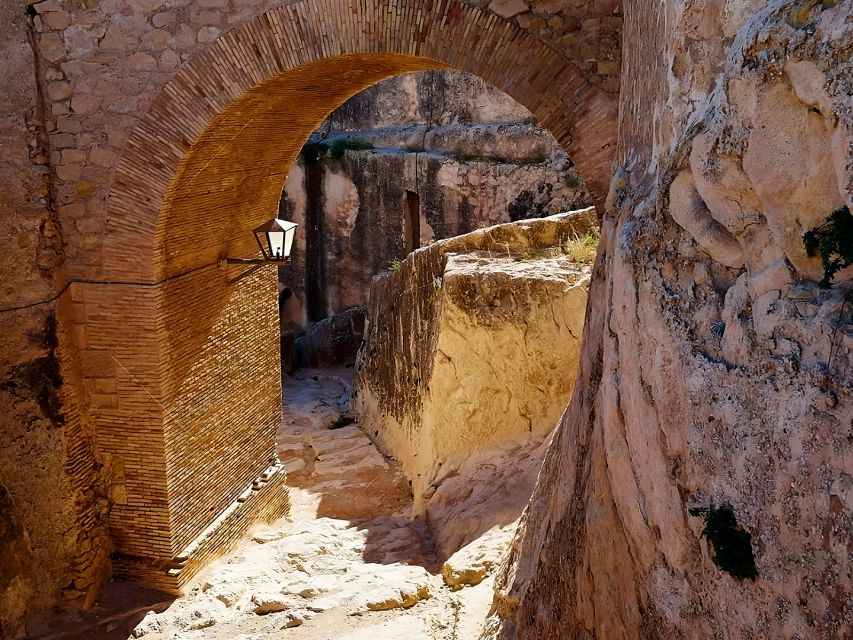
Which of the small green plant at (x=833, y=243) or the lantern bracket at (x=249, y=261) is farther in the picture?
the lantern bracket at (x=249, y=261)

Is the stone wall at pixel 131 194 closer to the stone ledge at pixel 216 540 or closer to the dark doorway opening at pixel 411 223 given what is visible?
the stone ledge at pixel 216 540

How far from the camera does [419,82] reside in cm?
1526

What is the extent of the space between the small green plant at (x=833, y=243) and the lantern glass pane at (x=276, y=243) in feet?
14.8

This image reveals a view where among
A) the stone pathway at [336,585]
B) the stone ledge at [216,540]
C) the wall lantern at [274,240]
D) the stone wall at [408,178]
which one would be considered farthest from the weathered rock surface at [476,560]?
the stone wall at [408,178]

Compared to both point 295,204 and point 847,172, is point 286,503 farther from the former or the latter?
point 295,204

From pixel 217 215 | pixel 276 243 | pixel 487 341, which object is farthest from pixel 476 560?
pixel 217 215

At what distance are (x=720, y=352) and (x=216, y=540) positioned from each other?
15.9ft

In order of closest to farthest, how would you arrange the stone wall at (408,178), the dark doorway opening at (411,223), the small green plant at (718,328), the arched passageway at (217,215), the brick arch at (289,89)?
the small green plant at (718,328), the brick arch at (289,89), the arched passageway at (217,215), the stone wall at (408,178), the dark doorway opening at (411,223)

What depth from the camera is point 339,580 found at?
5793 millimetres

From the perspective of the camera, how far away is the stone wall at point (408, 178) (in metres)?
13.2

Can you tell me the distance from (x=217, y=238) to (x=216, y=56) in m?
1.61

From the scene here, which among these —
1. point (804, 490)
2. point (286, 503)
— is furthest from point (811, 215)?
point (286, 503)

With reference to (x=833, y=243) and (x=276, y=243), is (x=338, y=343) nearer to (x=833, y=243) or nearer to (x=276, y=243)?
(x=276, y=243)

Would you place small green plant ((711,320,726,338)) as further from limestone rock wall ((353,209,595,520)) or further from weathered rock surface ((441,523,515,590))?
limestone rock wall ((353,209,595,520))
